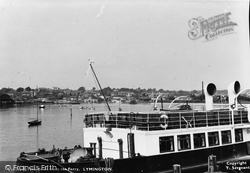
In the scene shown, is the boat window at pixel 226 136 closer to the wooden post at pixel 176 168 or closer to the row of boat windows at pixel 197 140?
the row of boat windows at pixel 197 140

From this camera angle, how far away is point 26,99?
115 m

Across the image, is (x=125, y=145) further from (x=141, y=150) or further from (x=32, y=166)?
(x=32, y=166)

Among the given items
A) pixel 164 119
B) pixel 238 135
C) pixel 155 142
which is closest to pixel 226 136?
pixel 238 135

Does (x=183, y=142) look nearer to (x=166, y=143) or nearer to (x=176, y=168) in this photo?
(x=166, y=143)

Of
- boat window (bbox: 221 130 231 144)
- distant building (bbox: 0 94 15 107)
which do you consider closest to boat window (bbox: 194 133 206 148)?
boat window (bbox: 221 130 231 144)

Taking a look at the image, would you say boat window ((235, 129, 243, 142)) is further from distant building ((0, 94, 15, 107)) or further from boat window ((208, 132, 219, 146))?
distant building ((0, 94, 15, 107))

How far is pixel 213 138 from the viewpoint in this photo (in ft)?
53.3

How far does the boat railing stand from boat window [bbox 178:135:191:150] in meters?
0.53

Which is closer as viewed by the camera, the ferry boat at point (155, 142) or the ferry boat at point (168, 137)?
the ferry boat at point (155, 142)

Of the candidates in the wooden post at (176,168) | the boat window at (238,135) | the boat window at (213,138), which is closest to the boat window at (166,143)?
the boat window at (213,138)

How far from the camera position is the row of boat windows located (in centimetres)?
1450

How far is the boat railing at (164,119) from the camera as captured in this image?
562 inches

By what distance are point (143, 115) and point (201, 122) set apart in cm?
377

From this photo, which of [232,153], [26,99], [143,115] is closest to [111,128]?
[143,115]
